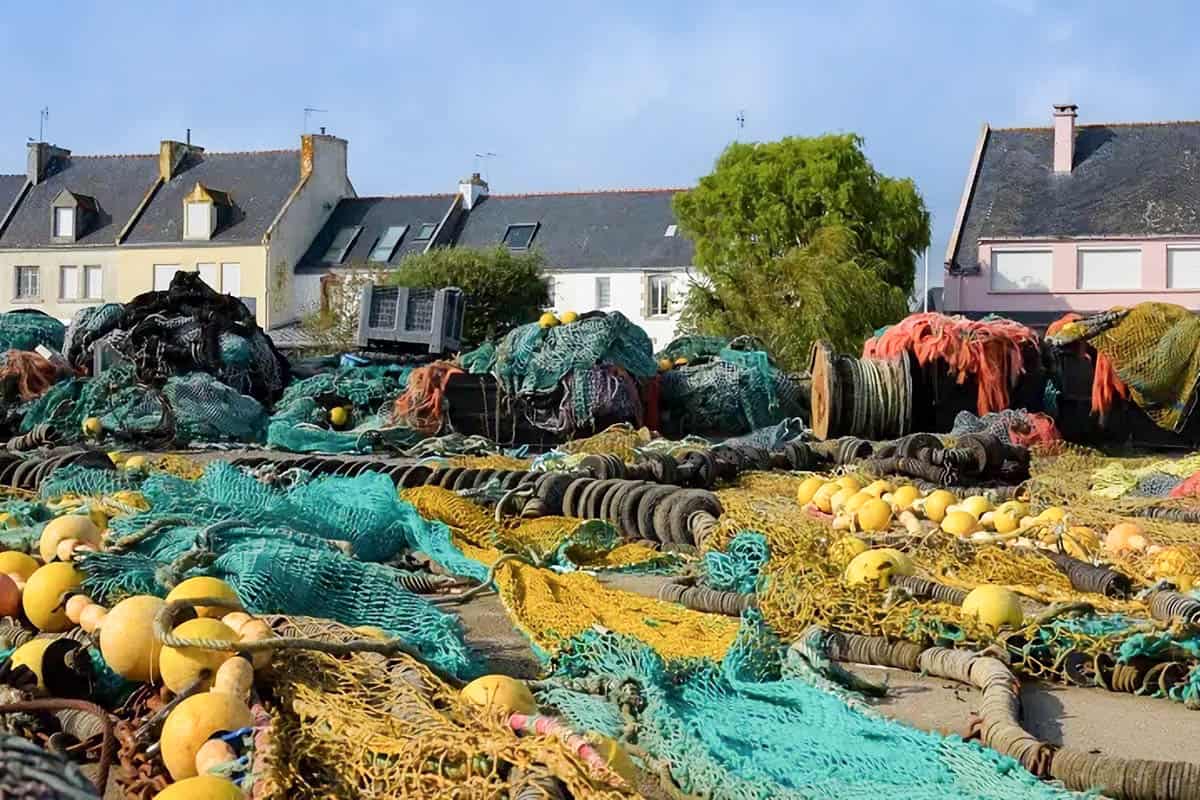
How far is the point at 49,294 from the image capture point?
45406 mm

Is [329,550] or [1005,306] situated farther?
[1005,306]

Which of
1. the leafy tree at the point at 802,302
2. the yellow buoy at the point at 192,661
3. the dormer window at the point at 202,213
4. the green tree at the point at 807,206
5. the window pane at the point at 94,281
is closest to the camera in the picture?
the yellow buoy at the point at 192,661

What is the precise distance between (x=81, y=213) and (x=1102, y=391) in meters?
39.5

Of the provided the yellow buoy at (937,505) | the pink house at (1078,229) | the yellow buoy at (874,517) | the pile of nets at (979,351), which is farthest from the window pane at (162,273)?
the yellow buoy at (874,517)

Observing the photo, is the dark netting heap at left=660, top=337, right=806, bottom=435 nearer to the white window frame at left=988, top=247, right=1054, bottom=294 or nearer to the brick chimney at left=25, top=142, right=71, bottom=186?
the white window frame at left=988, top=247, right=1054, bottom=294

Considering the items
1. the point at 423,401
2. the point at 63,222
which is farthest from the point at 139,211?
the point at 423,401

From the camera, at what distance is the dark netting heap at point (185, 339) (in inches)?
583

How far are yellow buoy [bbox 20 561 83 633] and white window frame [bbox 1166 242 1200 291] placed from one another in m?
35.3

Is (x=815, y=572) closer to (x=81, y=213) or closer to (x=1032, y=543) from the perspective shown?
(x=1032, y=543)

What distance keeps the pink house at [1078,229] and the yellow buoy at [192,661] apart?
3407cm

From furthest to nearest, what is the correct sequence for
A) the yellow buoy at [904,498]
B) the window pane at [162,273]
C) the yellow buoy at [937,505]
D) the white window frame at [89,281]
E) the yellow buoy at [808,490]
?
the white window frame at [89,281] → the window pane at [162,273] → the yellow buoy at [808,490] → the yellow buoy at [904,498] → the yellow buoy at [937,505]

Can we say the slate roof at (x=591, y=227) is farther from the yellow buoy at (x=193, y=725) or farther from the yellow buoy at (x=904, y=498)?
the yellow buoy at (x=193, y=725)

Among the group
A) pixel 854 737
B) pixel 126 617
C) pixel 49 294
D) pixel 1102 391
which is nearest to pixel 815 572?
pixel 854 737

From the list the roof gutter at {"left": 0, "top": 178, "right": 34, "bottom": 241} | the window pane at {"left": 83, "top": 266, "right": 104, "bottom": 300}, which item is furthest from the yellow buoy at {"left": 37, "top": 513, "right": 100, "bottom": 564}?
the roof gutter at {"left": 0, "top": 178, "right": 34, "bottom": 241}
